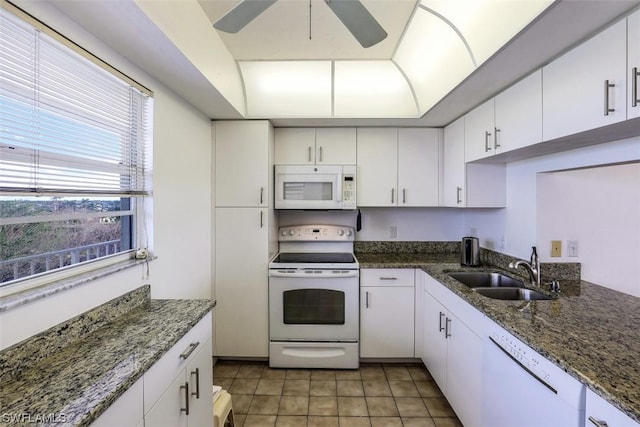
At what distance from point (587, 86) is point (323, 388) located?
244cm

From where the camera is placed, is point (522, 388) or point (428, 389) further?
point (428, 389)

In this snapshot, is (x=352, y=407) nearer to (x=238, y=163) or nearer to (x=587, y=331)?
(x=587, y=331)

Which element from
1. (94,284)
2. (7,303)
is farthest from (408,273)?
(7,303)


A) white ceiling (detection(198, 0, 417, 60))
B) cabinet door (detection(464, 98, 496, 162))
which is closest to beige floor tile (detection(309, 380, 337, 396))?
cabinet door (detection(464, 98, 496, 162))

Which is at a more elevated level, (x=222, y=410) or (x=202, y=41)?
(x=202, y=41)

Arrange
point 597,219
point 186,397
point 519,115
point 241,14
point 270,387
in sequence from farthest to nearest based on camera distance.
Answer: point 270,387 < point 597,219 < point 519,115 < point 186,397 < point 241,14

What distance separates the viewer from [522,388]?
1198 millimetres

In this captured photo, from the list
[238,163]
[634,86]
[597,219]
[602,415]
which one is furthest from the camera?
[238,163]

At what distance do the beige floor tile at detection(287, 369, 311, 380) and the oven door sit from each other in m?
0.27

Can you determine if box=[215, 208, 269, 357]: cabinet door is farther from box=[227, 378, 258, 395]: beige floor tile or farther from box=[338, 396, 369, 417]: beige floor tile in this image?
box=[338, 396, 369, 417]: beige floor tile

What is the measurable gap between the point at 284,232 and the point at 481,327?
194cm

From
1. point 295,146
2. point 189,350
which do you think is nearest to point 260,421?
point 189,350

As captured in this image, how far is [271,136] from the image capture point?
267 cm

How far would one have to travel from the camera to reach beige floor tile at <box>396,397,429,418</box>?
196 centimetres
